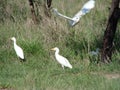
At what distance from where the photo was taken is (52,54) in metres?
10.2

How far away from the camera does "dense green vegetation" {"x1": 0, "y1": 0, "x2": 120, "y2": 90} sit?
25.7 feet

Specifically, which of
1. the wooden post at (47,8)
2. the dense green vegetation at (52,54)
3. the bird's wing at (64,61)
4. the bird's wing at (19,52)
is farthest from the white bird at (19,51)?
the wooden post at (47,8)

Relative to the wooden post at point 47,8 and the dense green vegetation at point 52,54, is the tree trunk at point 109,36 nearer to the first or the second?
the dense green vegetation at point 52,54

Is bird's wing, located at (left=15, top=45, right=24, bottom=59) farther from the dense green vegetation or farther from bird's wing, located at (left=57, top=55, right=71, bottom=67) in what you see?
bird's wing, located at (left=57, top=55, right=71, bottom=67)

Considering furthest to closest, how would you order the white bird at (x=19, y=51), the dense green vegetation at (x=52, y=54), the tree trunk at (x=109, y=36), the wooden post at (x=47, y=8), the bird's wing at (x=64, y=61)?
the wooden post at (x=47, y=8) < the white bird at (x=19, y=51) < the tree trunk at (x=109, y=36) < the bird's wing at (x=64, y=61) < the dense green vegetation at (x=52, y=54)

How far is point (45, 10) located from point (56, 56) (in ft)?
9.98

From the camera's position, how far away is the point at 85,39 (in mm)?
10625

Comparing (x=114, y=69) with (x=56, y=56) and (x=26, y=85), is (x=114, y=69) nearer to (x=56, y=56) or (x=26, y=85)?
(x=56, y=56)

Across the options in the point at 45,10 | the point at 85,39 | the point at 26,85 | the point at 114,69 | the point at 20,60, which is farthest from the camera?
the point at 45,10

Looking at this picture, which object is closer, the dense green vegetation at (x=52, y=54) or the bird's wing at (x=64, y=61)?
the dense green vegetation at (x=52, y=54)

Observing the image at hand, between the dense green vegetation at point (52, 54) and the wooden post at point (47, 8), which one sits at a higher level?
the wooden post at point (47, 8)

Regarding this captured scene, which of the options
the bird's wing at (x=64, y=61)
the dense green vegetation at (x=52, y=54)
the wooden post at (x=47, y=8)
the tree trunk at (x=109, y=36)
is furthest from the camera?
the wooden post at (x=47, y=8)

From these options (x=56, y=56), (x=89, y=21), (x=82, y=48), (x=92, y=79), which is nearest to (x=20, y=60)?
(x=56, y=56)

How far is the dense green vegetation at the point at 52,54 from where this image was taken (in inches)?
309
